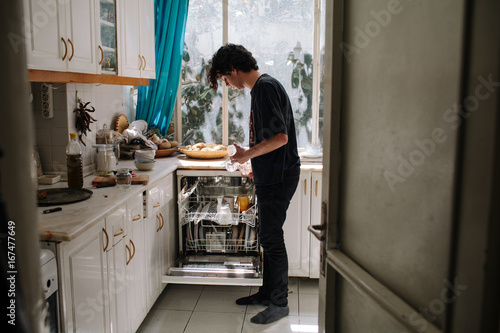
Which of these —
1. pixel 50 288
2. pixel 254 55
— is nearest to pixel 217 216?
pixel 254 55

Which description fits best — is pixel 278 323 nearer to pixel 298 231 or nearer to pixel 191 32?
pixel 298 231

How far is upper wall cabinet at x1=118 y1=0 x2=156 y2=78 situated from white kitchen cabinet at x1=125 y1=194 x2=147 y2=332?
3.04 ft

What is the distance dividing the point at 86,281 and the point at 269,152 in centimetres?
127

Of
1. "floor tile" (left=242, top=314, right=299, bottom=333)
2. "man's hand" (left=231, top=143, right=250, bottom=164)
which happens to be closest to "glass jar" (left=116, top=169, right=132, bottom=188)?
"man's hand" (left=231, top=143, right=250, bottom=164)

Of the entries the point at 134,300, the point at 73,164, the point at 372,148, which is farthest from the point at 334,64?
the point at 134,300

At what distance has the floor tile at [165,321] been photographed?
2.78 metres

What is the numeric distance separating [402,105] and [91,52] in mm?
1919

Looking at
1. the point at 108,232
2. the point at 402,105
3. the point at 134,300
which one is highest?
the point at 402,105

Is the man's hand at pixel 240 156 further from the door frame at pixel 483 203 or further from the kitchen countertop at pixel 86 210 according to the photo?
the door frame at pixel 483 203

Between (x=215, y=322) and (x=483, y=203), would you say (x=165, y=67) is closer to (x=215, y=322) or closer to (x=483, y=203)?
(x=215, y=322)

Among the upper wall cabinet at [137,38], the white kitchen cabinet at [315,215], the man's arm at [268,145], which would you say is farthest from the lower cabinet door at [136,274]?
the white kitchen cabinet at [315,215]

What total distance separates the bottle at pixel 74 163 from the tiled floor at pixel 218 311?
1028 millimetres

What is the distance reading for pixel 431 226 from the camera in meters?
0.85

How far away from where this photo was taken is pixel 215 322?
9.44ft
